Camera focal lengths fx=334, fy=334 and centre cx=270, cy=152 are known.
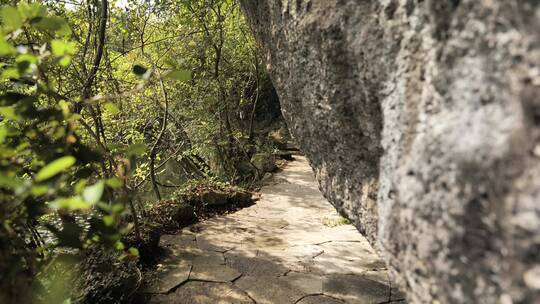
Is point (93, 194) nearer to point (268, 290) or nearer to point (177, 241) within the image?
point (268, 290)

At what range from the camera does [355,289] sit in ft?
9.69

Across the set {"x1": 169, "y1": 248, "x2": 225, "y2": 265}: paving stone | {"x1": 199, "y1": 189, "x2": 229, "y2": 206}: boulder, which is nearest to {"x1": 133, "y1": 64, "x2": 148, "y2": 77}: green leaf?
{"x1": 169, "y1": 248, "x2": 225, "y2": 265}: paving stone

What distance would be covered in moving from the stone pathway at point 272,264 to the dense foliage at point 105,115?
735 mm

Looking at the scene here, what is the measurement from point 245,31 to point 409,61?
8.24 metres

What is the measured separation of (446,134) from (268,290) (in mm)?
2562

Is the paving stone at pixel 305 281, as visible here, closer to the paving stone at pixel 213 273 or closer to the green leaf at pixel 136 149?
the paving stone at pixel 213 273

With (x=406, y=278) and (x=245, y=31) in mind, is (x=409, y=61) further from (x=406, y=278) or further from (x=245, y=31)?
(x=245, y=31)

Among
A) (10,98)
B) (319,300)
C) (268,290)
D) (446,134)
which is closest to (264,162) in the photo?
(268,290)

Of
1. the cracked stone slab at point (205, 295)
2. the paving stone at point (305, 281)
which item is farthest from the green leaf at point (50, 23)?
the paving stone at point (305, 281)

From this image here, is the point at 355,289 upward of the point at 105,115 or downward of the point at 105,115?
downward

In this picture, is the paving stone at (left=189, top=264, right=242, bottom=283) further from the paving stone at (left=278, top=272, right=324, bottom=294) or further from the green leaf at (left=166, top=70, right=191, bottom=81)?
the green leaf at (left=166, top=70, right=191, bottom=81)

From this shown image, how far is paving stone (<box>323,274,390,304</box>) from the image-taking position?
279cm

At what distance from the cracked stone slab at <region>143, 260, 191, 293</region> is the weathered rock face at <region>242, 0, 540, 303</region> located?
7.11 feet

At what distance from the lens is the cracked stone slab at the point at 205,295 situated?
2847 mm
